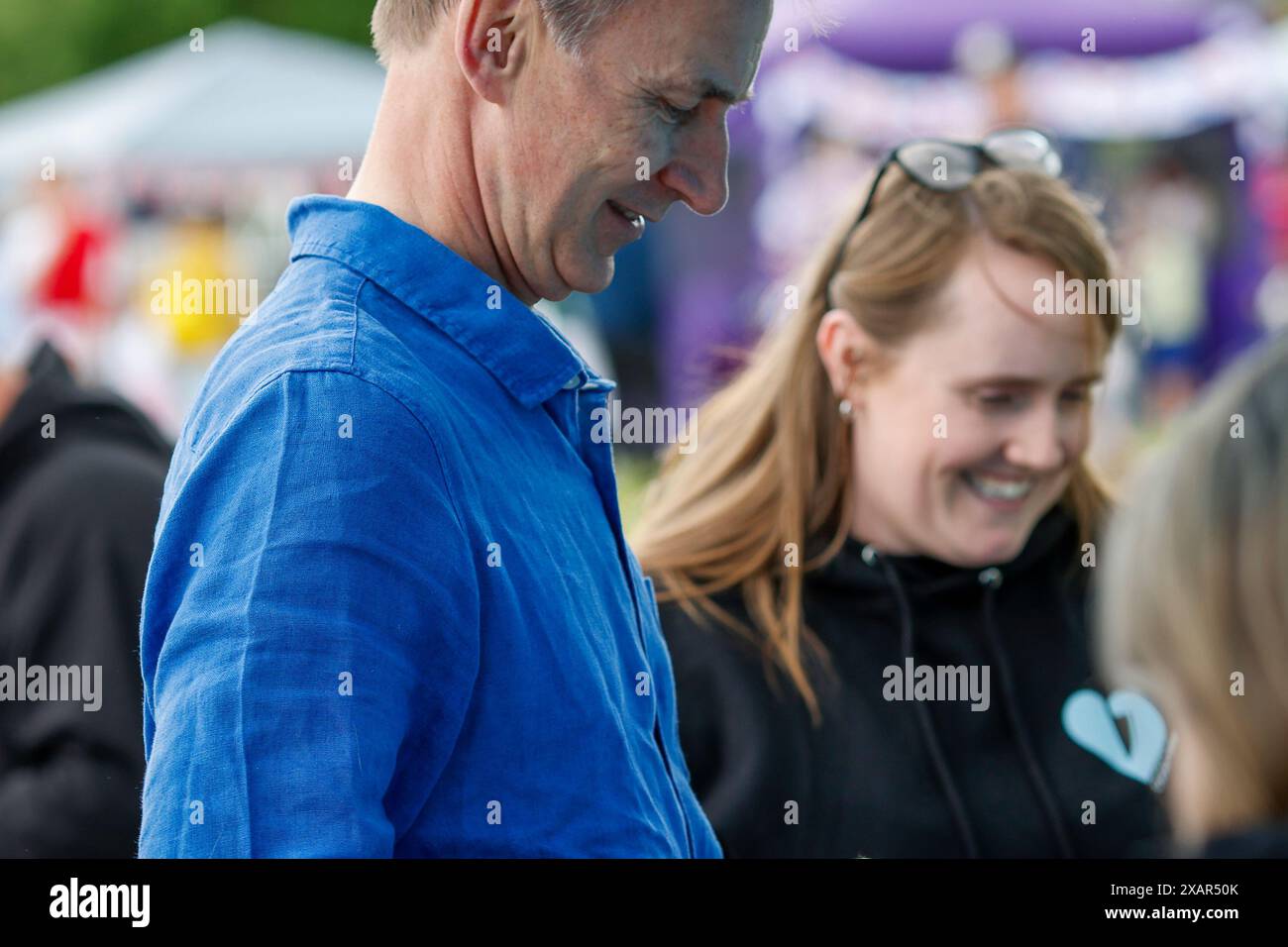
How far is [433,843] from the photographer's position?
1238 mm

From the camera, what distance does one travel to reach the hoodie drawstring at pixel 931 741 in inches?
78.2

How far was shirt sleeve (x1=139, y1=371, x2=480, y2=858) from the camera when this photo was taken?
1.15 meters

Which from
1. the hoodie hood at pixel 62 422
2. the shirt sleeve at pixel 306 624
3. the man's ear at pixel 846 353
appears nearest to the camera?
the shirt sleeve at pixel 306 624

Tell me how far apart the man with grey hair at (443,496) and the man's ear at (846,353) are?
A: 73cm

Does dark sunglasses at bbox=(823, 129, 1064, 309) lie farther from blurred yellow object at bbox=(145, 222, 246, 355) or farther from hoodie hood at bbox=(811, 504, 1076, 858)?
blurred yellow object at bbox=(145, 222, 246, 355)

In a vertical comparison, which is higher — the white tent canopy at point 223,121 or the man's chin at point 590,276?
the white tent canopy at point 223,121

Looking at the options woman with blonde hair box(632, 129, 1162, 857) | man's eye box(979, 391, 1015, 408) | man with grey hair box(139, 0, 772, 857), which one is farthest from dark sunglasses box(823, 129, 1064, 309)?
man with grey hair box(139, 0, 772, 857)

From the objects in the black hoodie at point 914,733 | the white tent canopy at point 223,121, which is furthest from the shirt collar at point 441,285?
the white tent canopy at point 223,121

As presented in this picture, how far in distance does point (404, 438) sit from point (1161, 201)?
6.60 m

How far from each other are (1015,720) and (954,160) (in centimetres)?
83

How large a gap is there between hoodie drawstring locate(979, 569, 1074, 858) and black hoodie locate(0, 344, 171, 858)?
1.24 m

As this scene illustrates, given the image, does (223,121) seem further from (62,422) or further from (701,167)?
(701,167)

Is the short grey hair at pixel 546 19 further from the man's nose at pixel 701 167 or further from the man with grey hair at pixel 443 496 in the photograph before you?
the man's nose at pixel 701 167
